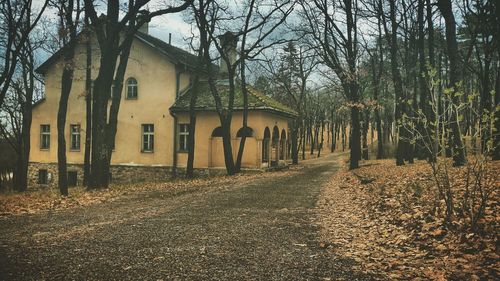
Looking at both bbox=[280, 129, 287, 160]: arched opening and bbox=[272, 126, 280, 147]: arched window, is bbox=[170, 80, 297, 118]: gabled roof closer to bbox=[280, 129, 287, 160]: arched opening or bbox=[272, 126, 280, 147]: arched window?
bbox=[272, 126, 280, 147]: arched window

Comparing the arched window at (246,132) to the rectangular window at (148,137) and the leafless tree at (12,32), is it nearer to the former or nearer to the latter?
the rectangular window at (148,137)

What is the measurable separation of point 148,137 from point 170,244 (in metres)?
20.6

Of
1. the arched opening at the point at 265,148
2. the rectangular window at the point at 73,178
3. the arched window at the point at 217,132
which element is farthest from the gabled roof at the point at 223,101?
the rectangular window at the point at 73,178

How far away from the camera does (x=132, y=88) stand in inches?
1029

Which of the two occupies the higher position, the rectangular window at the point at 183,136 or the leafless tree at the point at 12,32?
the leafless tree at the point at 12,32

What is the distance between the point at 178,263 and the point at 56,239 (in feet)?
9.11

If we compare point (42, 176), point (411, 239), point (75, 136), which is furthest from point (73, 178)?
point (411, 239)

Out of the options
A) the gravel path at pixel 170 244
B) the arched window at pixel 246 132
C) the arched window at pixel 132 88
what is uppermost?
the arched window at pixel 132 88

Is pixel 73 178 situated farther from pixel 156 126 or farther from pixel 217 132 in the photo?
pixel 217 132

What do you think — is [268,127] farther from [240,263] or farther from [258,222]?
[240,263]

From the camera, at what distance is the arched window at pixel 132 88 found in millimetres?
26055

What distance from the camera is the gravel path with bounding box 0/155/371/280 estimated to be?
4801 millimetres

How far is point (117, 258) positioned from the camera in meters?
5.38

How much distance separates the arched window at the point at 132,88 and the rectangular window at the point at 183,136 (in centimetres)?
413
